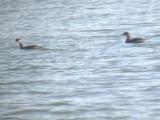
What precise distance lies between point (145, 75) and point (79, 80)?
210 centimetres

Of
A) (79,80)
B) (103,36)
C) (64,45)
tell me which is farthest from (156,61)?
(103,36)

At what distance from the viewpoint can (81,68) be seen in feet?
87.8

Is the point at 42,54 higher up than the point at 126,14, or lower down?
higher up

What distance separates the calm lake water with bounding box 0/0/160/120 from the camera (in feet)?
65.5

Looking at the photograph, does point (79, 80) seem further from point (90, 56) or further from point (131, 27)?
point (131, 27)

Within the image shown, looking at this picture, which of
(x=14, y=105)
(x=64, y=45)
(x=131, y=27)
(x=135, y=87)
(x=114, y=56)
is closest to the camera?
(x=14, y=105)

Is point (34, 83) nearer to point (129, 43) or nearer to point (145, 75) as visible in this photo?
point (145, 75)

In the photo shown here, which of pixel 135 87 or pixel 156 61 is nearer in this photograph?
pixel 135 87

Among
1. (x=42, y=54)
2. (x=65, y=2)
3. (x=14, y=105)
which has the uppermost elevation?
(x=14, y=105)

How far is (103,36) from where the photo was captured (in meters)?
36.2

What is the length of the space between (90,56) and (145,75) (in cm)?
560

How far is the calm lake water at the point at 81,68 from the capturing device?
1995 centimetres

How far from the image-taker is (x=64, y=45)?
33.2 m

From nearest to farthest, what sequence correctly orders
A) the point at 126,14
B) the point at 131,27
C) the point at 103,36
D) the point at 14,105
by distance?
the point at 14,105, the point at 103,36, the point at 131,27, the point at 126,14
